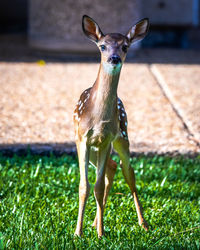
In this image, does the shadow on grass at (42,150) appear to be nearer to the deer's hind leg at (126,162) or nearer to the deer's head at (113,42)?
the deer's hind leg at (126,162)

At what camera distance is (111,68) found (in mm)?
3020

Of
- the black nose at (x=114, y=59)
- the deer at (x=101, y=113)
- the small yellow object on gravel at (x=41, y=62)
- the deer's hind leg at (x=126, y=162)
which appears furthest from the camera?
the small yellow object on gravel at (x=41, y=62)

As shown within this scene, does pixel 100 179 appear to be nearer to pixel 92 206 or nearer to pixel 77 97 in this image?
pixel 92 206

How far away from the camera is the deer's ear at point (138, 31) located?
330cm

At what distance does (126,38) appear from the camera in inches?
125

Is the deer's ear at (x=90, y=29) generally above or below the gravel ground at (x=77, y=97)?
above

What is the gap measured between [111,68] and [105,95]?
0.69ft

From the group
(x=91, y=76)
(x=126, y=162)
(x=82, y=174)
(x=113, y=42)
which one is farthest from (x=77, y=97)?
(x=113, y=42)

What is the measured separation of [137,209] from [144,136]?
2147 mm

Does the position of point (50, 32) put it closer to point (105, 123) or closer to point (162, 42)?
point (162, 42)

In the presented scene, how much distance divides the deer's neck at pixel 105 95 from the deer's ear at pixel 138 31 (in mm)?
352

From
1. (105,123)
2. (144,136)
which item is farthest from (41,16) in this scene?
(105,123)

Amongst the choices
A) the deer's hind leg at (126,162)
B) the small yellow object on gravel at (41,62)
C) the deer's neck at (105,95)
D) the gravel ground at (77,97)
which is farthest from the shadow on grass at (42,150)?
the small yellow object on gravel at (41,62)

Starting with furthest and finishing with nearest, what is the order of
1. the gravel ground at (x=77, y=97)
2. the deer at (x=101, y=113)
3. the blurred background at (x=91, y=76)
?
the blurred background at (x=91, y=76), the gravel ground at (x=77, y=97), the deer at (x=101, y=113)
